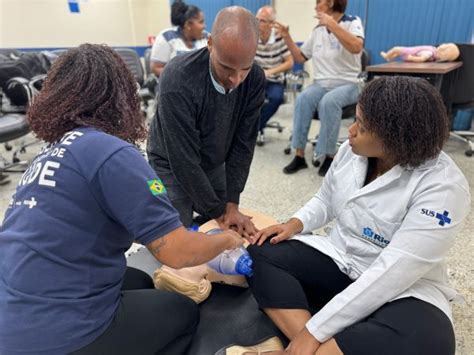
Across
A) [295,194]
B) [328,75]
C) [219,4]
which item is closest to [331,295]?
[295,194]

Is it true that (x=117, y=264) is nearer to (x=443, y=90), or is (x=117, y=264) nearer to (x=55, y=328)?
(x=55, y=328)

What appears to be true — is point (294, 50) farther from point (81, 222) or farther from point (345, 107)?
point (81, 222)

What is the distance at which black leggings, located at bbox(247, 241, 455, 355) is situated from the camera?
90 cm

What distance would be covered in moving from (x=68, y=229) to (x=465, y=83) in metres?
3.11

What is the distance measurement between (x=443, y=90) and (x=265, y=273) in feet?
7.98

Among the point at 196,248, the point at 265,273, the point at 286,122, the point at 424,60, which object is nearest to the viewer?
the point at 196,248

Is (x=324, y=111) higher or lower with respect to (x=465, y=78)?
lower

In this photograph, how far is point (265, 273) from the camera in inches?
46.6

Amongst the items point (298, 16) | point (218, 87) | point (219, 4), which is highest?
point (219, 4)

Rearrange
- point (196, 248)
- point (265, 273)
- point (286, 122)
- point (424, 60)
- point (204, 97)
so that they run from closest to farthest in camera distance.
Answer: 1. point (196, 248)
2. point (265, 273)
3. point (204, 97)
4. point (424, 60)
5. point (286, 122)

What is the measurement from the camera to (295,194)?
248 cm

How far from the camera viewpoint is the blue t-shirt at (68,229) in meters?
0.75

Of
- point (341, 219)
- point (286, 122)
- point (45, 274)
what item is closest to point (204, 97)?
point (341, 219)

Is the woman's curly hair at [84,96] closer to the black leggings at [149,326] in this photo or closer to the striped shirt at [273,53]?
the black leggings at [149,326]
